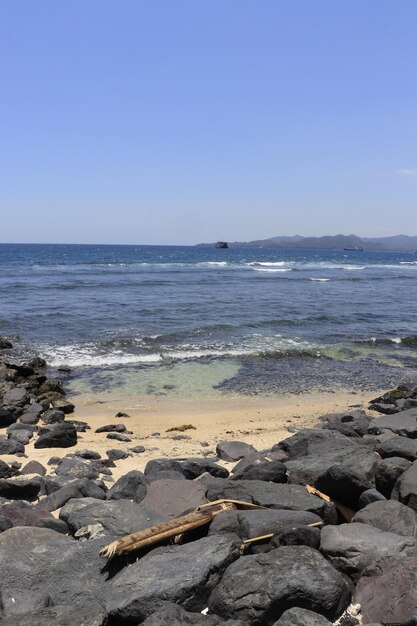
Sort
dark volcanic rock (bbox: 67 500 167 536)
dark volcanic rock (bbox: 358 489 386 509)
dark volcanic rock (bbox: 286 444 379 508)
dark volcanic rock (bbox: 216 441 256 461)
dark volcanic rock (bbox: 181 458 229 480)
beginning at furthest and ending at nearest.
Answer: dark volcanic rock (bbox: 216 441 256 461) → dark volcanic rock (bbox: 181 458 229 480) → dark volcanic rock (bbox: 286 444 379 508) → dark volcanic rock (bbox: 358 489 386 509) → dark volcanic rock (bbox: 67 500 167 536)

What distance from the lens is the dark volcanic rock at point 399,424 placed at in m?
9.57

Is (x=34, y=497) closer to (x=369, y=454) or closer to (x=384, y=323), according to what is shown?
(x=369, y=454)

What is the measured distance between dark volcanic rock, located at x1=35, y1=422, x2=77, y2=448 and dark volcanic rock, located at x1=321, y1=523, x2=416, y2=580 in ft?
19.9

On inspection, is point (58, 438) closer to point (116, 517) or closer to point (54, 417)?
point (54, 417)

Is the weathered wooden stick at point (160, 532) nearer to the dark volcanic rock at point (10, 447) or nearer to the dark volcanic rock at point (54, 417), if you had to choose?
the dark volcanic rock at point (10, 447)

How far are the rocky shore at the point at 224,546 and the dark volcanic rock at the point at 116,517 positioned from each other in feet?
0.05

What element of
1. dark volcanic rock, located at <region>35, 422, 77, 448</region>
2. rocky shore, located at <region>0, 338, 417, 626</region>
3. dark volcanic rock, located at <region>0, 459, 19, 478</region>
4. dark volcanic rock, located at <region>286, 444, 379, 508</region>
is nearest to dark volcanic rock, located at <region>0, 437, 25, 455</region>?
dark volcanic rock, located at <region>35, 422, 77, 448</region>

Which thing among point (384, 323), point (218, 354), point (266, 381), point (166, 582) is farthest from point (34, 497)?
point (384, 323)

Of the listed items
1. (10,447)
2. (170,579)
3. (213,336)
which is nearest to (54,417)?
(10,447)

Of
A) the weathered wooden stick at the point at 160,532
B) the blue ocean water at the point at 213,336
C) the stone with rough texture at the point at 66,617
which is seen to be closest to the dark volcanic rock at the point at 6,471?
the weathered wooden stick at the point at 160,532

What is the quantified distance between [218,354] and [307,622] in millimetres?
14714

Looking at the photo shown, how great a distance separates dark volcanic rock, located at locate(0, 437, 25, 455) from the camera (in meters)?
9.50

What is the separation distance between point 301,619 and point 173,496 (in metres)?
2.67

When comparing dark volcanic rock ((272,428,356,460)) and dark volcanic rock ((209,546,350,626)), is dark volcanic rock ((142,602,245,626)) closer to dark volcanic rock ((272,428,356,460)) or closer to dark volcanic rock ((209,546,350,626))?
dark volcanic rock ((209,546,350,626))
